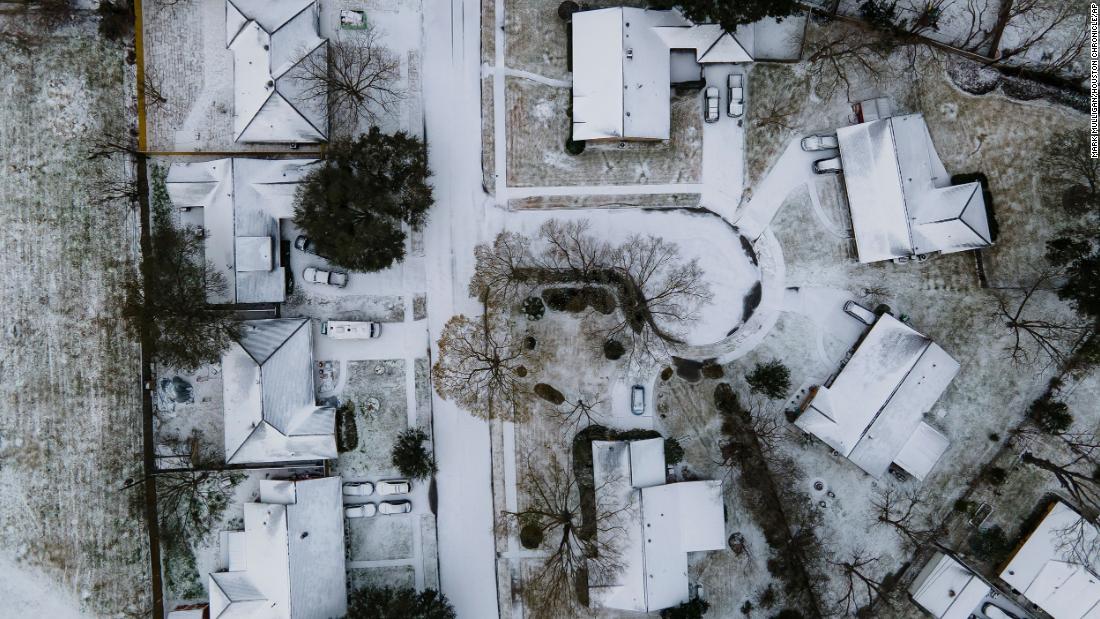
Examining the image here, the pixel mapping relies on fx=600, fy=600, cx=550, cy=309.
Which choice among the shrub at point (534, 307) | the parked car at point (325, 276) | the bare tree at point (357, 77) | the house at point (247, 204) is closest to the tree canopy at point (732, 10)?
the bare tree at point (357, 77)

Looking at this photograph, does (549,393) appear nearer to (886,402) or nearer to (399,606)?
(399,606)

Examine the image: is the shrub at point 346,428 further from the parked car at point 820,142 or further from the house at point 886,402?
the parked car at point 820,142

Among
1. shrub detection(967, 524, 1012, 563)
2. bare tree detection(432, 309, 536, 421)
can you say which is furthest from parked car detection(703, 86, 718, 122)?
shrub detection(967, 524, 1012, 563)

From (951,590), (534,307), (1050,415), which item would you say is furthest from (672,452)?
(1050,415)

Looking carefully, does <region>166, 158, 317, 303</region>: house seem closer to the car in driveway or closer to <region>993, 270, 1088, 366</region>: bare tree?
the car in driveway

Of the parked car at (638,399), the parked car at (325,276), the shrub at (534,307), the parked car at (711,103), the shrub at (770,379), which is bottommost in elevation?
the parked car at (638,399)
